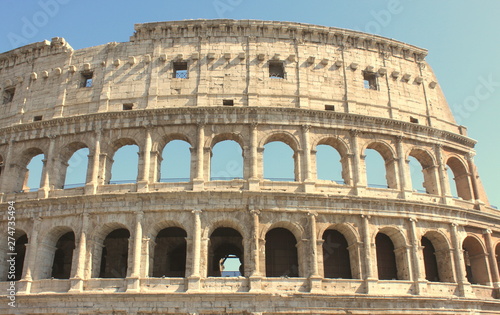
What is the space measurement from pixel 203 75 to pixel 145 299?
1061 cm

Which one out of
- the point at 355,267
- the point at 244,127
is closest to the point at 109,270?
the point at 244,127

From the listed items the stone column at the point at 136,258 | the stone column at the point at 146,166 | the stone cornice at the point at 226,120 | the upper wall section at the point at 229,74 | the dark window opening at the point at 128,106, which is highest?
the upper wall section at the point at 229,74

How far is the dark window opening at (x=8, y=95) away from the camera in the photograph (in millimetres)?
25962

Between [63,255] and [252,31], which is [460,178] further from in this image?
[63,255]

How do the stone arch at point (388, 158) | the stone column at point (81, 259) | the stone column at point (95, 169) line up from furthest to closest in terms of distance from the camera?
the stone arch at point (388, 158) → the stone column at point (95, 169) → the stone column at point (81, 259)

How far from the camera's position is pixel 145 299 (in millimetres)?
18891

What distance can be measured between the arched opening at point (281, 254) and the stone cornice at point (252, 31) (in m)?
9.97

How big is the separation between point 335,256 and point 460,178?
28.4 ft

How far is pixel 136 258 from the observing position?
64.6ft

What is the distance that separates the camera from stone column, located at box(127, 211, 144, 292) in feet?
62.8

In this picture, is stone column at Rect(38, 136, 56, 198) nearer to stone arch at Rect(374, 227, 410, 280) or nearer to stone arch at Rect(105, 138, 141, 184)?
stone arch at Rect(105, 138, 141, 184)

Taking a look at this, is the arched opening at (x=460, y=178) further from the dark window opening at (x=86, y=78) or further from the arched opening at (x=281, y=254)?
the dark window opening at (x=86, y=78)

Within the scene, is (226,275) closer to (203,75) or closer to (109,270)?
(109,270)

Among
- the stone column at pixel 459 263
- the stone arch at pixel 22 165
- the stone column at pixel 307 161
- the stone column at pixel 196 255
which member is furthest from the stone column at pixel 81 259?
the stone column at pixel 459 263
